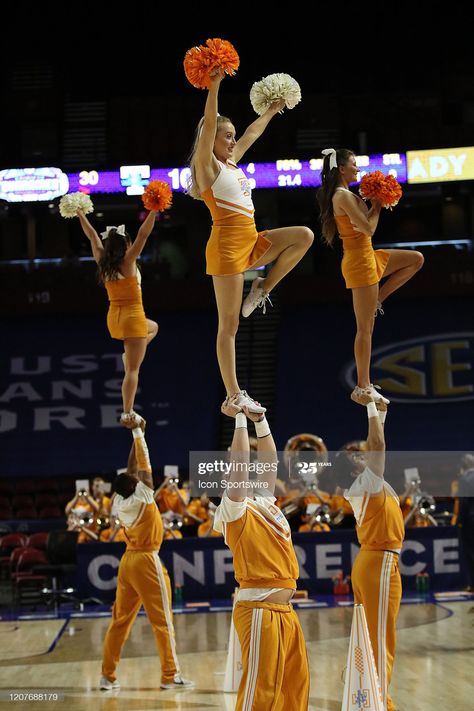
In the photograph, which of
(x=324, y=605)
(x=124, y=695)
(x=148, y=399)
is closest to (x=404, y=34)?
(x=148, y=399)

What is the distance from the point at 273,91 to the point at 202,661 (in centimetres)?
602

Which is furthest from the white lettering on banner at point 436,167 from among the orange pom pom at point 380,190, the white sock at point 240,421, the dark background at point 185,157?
the white sock at point 240,421

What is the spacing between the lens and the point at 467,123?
67.7ft

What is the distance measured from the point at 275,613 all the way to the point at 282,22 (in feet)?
57.9

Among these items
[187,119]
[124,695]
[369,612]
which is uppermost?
[187,119]

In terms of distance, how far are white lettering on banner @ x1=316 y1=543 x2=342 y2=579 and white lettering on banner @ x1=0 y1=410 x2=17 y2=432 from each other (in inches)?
311

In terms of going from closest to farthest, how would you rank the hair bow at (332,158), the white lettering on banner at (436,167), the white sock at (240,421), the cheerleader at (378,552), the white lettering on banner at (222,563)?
the white sock at (240,421)
the hair bow at (332,158)
the cheerleader at (378,552)
the white lettering on banner at (222,563)
the white lettering on banner at (436,167)

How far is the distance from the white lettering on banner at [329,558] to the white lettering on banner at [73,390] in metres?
7.31

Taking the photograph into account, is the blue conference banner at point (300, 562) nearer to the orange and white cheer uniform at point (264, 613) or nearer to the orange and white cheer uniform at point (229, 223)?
the orange and white cheer uniform at point (264, 613)

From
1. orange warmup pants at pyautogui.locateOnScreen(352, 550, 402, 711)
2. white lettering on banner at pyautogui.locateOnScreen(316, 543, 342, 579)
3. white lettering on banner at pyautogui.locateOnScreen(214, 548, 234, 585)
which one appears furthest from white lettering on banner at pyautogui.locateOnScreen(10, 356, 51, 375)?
orange warmup pants at pyautogui.locateOnScreen(352, 550, 402, 711)

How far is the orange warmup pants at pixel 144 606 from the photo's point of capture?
8.22 meters

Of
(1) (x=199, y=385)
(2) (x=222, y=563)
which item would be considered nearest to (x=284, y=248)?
(2) (x=222, y=563)

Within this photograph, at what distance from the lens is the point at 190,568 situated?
12.8m

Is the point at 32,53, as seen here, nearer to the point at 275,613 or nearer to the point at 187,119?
the point at 187,119
